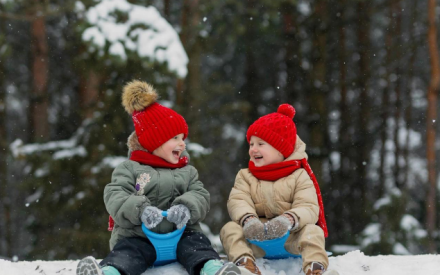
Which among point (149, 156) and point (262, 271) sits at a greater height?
point (149, 156)

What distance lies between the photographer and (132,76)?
292 inches

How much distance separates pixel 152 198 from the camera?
11.6 feet

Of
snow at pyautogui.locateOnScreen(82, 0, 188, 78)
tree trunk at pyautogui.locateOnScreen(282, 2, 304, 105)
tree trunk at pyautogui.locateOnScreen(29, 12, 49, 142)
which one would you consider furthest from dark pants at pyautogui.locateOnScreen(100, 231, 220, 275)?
tree trunk at pyautogui.locateOnScreen(282, 2, 304, 105)

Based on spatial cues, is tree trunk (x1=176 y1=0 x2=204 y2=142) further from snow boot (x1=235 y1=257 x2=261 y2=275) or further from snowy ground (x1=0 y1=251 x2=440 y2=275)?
snow boot (x1=235 y1=257 x2=261 y2=275)

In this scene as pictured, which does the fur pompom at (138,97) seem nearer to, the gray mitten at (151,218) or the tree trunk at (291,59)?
the gray mitten at (151,218)

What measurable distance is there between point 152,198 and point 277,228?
87 centimetres

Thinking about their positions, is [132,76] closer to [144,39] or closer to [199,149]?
[144,39]

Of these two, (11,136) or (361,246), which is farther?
(11,136)

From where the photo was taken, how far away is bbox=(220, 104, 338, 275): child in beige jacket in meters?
3.33

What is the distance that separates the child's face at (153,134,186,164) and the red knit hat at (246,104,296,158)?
1.78ft

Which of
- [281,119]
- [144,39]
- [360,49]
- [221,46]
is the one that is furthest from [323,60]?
[281,119]

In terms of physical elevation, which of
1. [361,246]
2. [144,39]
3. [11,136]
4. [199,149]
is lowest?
[361,246]

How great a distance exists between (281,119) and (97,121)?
15.0 feet

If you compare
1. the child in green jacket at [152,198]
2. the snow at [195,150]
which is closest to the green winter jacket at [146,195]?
the child in green jacket at [152,198]
